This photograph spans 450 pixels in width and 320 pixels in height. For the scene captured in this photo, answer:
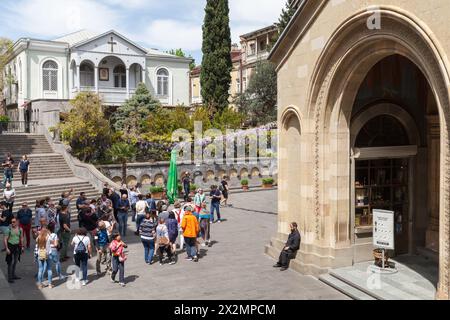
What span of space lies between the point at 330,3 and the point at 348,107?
8.98 ft

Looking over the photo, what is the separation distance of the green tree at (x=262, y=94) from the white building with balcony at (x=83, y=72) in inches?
299

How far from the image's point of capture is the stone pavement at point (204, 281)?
1101 centimetres

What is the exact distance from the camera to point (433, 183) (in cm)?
1348

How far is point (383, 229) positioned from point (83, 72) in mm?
36033

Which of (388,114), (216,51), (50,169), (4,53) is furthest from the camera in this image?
(4,53)

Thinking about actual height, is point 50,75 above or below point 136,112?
above

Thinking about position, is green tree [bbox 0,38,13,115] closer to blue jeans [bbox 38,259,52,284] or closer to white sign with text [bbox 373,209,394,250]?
blue jeans [bbox 38,259,52,284]

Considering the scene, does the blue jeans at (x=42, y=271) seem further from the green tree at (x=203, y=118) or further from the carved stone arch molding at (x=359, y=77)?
the green tree at (x=203, y=118)

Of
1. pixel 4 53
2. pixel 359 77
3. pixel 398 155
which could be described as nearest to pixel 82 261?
pixel 359 77

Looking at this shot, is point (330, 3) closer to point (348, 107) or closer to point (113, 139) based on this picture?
point (348, 107)

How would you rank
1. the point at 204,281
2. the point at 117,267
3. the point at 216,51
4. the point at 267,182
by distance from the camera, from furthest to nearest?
the point at 216,51 → the point at 267,182 → the point at 204,281 → the point at 117,267

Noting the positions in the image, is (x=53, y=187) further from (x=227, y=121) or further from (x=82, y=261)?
(x=227, y=121)

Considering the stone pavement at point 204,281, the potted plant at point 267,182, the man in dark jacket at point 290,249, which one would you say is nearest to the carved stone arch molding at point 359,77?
the man in dark jacket at point 290,249

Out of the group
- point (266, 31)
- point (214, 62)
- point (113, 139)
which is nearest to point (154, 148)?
point (113, 139)
